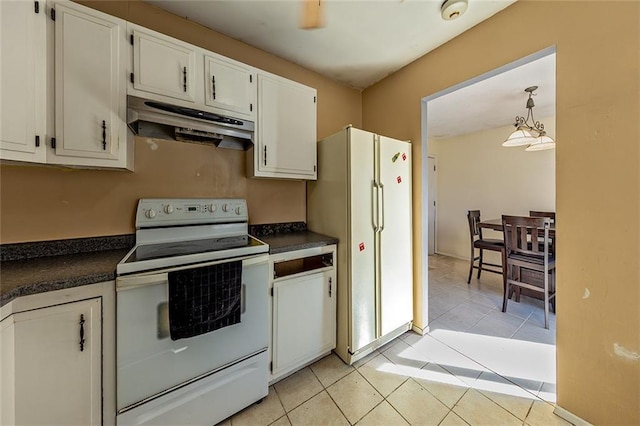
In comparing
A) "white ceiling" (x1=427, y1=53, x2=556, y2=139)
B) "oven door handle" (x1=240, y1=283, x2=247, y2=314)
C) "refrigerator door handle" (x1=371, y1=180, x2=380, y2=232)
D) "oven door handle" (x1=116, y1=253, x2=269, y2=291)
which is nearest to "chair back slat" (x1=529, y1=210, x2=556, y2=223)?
"white ceiling" (x1=427, y1=53, x2=556, y2=139)

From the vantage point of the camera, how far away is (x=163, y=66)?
4.55 ft

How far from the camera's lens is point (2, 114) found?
3.31ft

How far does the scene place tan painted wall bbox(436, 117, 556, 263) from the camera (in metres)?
3.61

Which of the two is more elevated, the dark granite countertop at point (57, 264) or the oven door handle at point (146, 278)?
the dark granite countertop at point (57, 264)

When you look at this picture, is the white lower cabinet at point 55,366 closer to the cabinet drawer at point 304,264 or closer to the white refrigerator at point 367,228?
the cabinet drawer at point 304,264

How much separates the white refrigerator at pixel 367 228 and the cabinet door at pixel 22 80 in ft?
5.35

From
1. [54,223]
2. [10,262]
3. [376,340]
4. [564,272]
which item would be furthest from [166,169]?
[564,272]

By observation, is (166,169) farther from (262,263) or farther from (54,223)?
(262,263)

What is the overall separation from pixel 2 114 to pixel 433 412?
263 centimetres

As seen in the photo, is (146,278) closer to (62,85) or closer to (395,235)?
(62,85)

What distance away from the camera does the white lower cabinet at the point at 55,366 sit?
0.87 meters

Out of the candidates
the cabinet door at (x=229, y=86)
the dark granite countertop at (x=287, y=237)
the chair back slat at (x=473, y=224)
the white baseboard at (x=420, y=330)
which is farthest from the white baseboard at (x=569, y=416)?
the cabinet door at (x=229, y=86)

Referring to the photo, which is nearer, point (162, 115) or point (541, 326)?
point (162, 115)

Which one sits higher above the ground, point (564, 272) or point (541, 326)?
point (564, 272)
